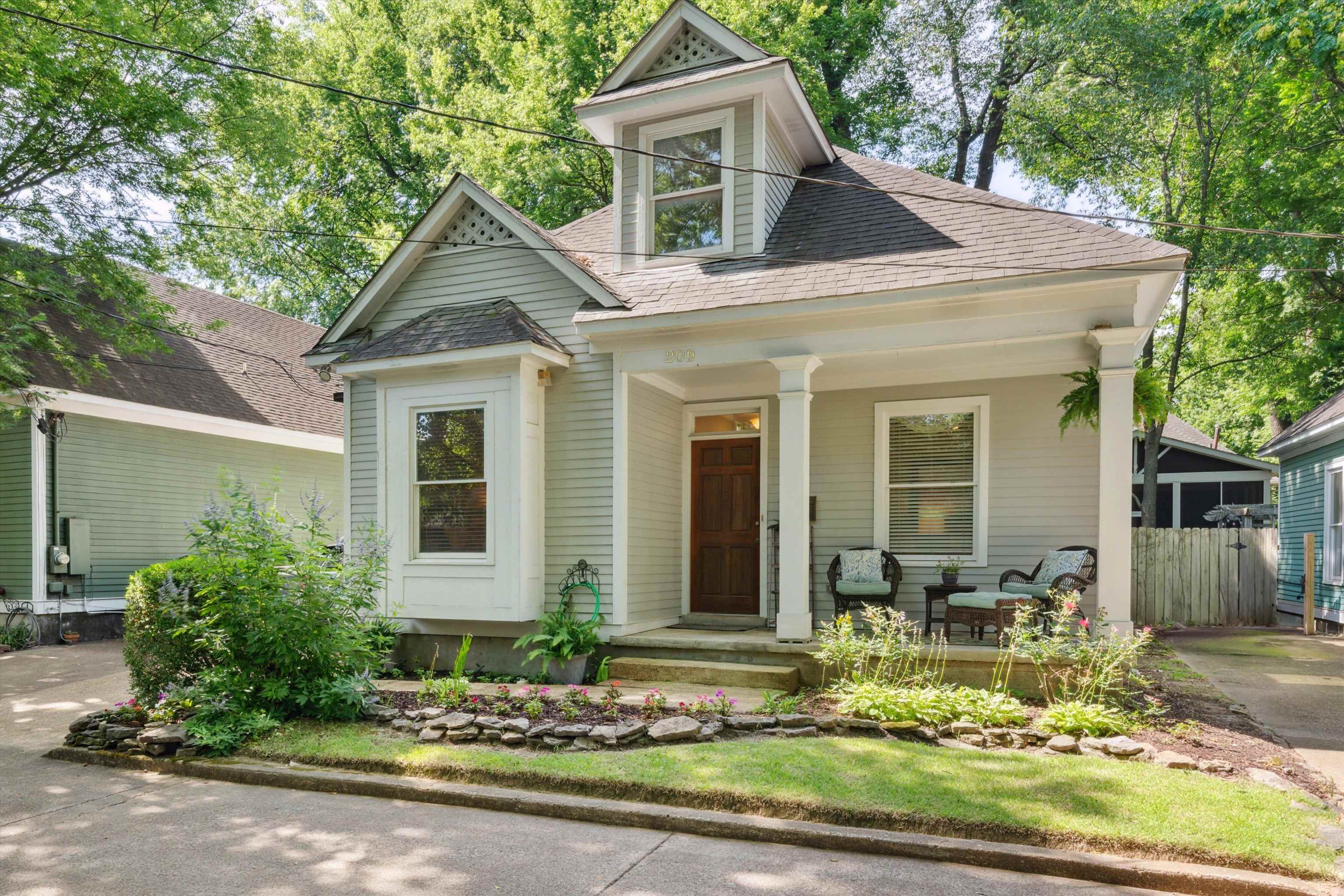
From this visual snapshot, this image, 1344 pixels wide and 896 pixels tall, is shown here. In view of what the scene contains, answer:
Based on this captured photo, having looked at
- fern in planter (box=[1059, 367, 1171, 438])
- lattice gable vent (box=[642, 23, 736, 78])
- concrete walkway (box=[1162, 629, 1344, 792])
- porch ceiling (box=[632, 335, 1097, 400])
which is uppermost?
lattice gable vent (box=[642, 23, 736, 78])

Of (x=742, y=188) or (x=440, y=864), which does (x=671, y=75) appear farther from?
(x=440, y=864)

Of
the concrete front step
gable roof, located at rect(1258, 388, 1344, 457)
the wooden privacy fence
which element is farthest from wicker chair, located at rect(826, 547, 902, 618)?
gable roof, located at rect(1258, 388, 1344, 457)

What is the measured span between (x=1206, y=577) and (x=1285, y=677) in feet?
17.5

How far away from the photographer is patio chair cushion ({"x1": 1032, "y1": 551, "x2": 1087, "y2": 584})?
783cm

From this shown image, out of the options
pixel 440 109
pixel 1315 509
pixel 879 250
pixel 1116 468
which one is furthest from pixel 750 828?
pixel 440 109

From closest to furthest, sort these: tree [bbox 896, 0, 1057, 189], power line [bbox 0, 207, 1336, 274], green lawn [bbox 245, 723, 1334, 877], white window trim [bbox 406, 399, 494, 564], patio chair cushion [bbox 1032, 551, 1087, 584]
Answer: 1. green lawn [bbox 245, 723, 1334, 877]
2. power line [bbox 0, 207, 1336, 274]
3. patio chair cushion [bbox 1032, 551, 1087, 584]
4. white window trim [bbox 406, 399, 494, 564]
5. tree [bbox 896, 0, 1057, 189]

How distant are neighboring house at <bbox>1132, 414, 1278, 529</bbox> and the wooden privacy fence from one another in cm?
803

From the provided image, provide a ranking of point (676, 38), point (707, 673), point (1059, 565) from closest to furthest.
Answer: point (707, 673), point (1059, 565), point (676, 38)

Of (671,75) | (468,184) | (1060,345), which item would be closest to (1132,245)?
(1060,345)

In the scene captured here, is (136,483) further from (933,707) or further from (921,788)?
(921,788)

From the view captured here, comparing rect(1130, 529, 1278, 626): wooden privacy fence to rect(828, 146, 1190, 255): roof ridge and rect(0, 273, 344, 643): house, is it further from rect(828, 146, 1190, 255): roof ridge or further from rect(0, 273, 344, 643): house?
rect(0, 273, 344, 643): house

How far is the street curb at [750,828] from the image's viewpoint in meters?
3.51

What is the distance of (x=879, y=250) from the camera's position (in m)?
7.82

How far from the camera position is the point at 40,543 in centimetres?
1145
